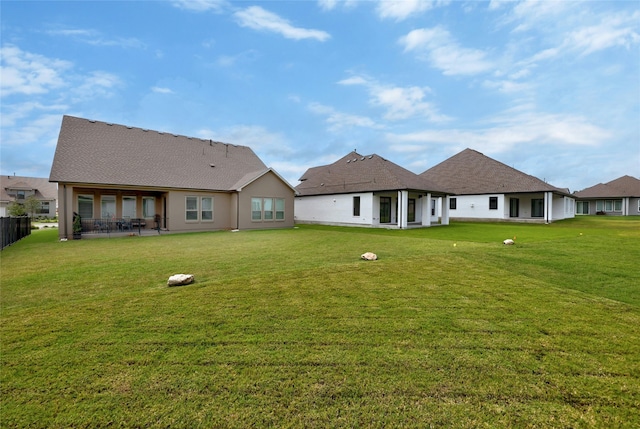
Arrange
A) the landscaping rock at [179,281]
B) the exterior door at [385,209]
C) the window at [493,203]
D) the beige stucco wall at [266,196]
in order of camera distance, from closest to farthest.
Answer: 1. the landscaping rock at [179,281]
2. the beige stucco wall at [266,196]
3. the exterior door at [385,209]
4. the window at [493,203]

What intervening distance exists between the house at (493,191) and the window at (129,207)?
2780 cm

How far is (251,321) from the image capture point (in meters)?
4.19

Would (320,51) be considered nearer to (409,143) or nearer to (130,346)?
(409,143)

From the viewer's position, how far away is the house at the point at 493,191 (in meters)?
27.9

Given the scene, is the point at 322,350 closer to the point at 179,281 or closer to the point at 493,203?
the point at 179,281

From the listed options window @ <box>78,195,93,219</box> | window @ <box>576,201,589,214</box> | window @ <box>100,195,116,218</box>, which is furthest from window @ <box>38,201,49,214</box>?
window @ <box>576,201,589,214</box>

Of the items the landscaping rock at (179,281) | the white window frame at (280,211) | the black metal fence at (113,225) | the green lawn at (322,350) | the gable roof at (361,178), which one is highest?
the gable roof at (361,178)

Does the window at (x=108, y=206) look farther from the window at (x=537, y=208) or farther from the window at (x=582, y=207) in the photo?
the window at (x=582, y=207)

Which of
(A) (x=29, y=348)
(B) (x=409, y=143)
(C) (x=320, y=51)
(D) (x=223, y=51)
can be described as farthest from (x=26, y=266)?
(B) (x=409, y=143)

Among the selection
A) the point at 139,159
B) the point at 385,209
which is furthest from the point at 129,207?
the point at 385,209

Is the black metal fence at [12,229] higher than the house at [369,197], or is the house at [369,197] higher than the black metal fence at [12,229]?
the house at [369,197]

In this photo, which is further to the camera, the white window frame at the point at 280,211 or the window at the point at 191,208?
the white window frame at the point at 280,211

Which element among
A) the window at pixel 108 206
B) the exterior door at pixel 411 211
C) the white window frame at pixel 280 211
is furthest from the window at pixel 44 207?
the exterior door at pixel 411 211

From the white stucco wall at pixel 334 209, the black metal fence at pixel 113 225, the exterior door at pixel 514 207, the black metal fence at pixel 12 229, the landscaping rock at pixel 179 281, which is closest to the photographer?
the landscaping rock at pixel 179 281
